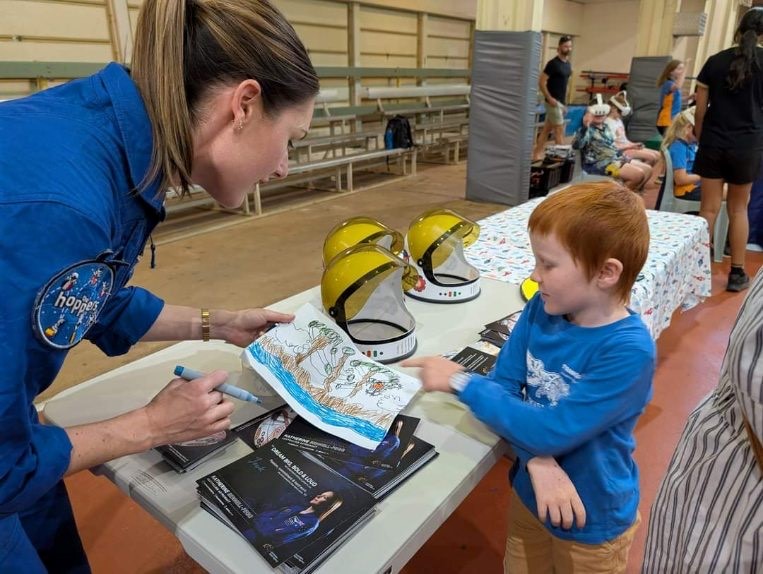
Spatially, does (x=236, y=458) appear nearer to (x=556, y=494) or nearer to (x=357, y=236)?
(x=556, y=494)

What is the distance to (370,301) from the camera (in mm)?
1415

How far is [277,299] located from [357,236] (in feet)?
6.43

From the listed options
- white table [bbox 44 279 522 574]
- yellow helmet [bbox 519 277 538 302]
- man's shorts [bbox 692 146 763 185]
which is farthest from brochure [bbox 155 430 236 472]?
man's shorts [bbox 692 146 763 185]

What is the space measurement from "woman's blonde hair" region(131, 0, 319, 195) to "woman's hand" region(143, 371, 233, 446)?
1.05 ft

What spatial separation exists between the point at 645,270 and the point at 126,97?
1.73 meters

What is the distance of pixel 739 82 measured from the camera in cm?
325

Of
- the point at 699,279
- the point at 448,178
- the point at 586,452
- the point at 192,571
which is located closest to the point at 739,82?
the point at 699,279

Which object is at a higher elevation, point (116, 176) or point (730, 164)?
A: point (116, 176)

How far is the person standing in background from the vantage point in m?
6.16

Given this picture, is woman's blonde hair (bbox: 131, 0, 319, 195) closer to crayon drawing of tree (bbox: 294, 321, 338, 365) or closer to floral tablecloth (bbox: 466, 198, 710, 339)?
crayon drawing of tree (bbox: 294, 321, 338, 365)

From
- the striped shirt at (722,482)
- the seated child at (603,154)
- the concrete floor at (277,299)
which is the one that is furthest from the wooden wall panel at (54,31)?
the striped shirt at (722,482)

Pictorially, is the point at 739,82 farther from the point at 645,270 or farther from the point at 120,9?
the point at 120,9

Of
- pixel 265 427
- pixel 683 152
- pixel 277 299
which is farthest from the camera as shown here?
pixel 683 152

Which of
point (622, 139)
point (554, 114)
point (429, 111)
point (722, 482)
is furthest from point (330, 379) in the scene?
point (429, 111)
